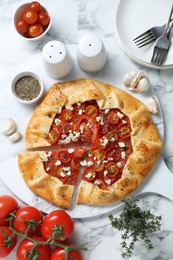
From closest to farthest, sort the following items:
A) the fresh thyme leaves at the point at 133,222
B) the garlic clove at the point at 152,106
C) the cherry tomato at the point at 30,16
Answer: the fresh thyme leaves at the point at 133,222 < the garlic clove at the point at 152,106 < the cherry tomato at the point at 30,16

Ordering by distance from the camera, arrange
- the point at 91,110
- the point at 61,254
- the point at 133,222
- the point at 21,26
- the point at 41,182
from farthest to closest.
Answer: the point at 21,26 → the point at 91,110 → the point at 41,182 → the point at 61,254 → the point at 133,222

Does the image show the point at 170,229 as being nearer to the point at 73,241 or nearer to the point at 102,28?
the point at 73,241

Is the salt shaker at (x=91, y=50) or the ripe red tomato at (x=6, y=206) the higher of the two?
the salt shaker at (x=91, y=50)

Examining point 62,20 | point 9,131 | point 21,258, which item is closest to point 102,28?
point 62,20

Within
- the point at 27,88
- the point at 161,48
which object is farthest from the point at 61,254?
the point at 161,48

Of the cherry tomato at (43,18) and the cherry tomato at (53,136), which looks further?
the cherry tomato at (43,18)

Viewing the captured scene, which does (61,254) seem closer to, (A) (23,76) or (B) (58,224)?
→ (B) (58,224)

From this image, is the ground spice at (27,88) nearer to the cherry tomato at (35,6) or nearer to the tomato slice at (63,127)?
the tomato slice at (63,127)

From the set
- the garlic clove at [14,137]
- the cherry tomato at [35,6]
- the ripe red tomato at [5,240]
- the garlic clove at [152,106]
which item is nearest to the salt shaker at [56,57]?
the cherry tomato at [35,6]

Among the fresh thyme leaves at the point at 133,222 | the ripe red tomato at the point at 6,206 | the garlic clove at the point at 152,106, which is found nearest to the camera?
the fresh thyme leaves at the point at 133,222
